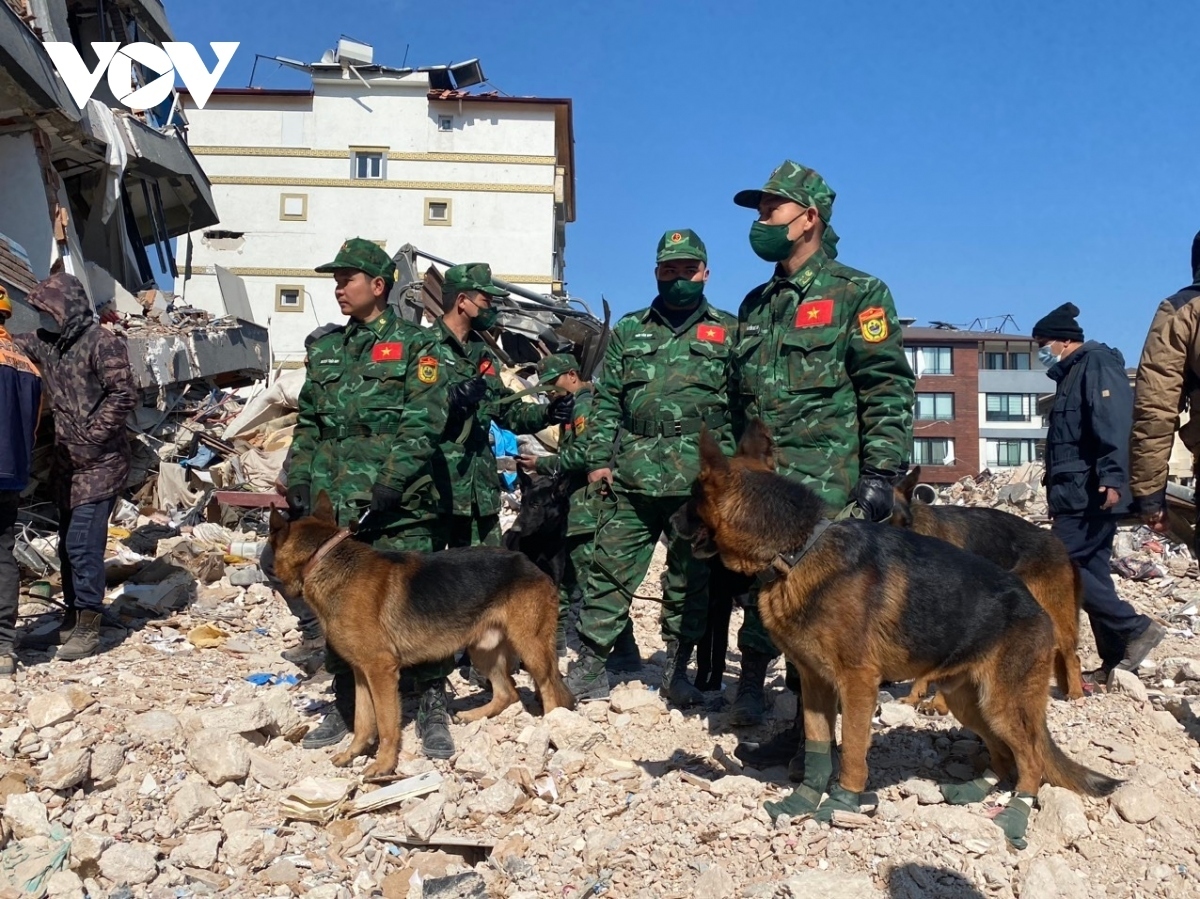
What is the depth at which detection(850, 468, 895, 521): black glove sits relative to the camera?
4.07 meters

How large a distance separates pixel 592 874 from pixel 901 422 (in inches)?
90.5

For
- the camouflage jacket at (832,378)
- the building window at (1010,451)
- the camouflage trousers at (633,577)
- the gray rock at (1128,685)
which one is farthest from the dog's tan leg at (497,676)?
the building window at (1010,451)

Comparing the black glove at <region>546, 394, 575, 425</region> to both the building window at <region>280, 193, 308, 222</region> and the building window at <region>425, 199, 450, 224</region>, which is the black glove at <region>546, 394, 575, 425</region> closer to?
the building window at <region>425, 199, 450, 224</region>

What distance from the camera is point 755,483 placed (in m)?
3.69

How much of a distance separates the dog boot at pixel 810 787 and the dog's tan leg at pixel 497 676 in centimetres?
204

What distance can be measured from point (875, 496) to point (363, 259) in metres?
2.93

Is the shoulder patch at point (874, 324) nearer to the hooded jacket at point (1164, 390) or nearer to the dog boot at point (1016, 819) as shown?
the hooded jacket at point (1164, 390)

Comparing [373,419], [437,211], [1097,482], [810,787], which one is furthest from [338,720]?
[437,211]

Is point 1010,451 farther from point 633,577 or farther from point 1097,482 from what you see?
point 633,577

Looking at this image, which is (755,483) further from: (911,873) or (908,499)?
(908,499)

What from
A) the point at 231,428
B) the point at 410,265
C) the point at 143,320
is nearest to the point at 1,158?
the point at 143,320

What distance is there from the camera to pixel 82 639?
244 inches

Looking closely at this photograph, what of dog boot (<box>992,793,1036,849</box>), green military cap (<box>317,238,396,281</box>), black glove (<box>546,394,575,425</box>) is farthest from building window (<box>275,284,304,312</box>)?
dog boot (<box>992,793,1036,849</box>)

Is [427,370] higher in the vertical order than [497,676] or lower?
higher
